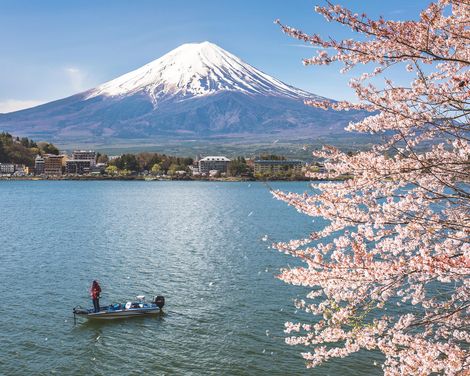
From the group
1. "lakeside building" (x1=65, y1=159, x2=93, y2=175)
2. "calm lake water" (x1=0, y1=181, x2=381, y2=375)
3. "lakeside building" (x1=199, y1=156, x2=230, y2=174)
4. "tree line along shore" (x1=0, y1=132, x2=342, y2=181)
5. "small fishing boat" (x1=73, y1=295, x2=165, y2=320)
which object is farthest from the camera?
"lakeside building" (x1=65, y1=159, x2=93, y2=175)

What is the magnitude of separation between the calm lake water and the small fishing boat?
12.4 inches

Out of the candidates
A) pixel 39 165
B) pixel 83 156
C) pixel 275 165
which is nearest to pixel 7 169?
pixel 39 165

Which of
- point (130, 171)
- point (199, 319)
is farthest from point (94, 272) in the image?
point (130, 171)

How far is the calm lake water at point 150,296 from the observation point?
13.3 metres

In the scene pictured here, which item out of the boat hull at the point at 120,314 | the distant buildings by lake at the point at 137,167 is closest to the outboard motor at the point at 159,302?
the boat hull at the point at 120,314

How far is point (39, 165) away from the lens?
154250mm

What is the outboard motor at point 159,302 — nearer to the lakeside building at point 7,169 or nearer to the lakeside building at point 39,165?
the lakeside building at point 39,165

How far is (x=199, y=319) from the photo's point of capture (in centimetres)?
1670

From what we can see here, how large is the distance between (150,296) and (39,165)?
487 feet

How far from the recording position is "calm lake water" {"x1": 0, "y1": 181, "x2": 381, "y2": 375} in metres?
13.3

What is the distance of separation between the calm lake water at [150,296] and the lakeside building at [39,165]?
12457cm

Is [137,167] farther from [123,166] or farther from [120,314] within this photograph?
[120,314]

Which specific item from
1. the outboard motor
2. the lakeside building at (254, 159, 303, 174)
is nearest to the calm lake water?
the outboard motor

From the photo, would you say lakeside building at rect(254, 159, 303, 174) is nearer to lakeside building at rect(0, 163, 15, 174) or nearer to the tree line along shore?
the tree line along shore
